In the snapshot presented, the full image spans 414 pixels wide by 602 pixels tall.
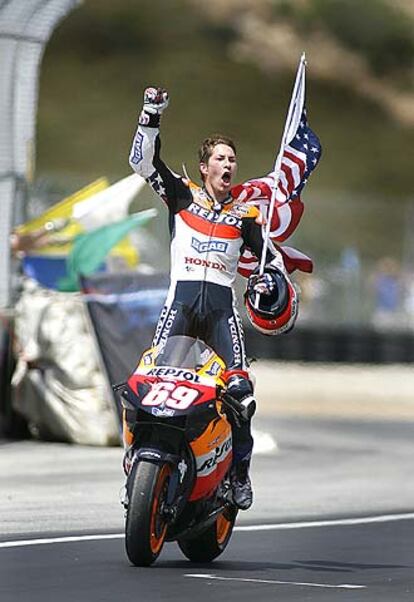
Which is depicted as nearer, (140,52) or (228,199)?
(228,199)

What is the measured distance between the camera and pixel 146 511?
836 cm

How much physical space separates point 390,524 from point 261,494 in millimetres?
1750

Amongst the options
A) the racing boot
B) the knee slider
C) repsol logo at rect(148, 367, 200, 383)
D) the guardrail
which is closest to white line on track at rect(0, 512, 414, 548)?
the racing boot

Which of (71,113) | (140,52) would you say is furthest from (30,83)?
(140,52)

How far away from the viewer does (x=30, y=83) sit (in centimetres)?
1565

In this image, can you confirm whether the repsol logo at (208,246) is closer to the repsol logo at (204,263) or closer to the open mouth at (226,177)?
the repsol logo at (204,263)

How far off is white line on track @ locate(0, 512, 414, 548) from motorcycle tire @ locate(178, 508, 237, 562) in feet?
2.73

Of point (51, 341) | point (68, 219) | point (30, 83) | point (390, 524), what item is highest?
point (30, 83)

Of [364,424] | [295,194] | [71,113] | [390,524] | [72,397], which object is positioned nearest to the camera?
[295,194]

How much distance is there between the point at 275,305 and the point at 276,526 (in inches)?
89.3

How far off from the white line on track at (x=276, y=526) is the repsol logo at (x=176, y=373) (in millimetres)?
1326

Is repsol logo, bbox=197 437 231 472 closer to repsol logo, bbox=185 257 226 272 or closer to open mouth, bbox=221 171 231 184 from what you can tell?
repsol logo, bbox=185 257 226 272

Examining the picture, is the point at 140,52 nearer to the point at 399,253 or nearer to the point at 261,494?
the point at 399,253

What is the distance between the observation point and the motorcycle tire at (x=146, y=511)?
8367mm
